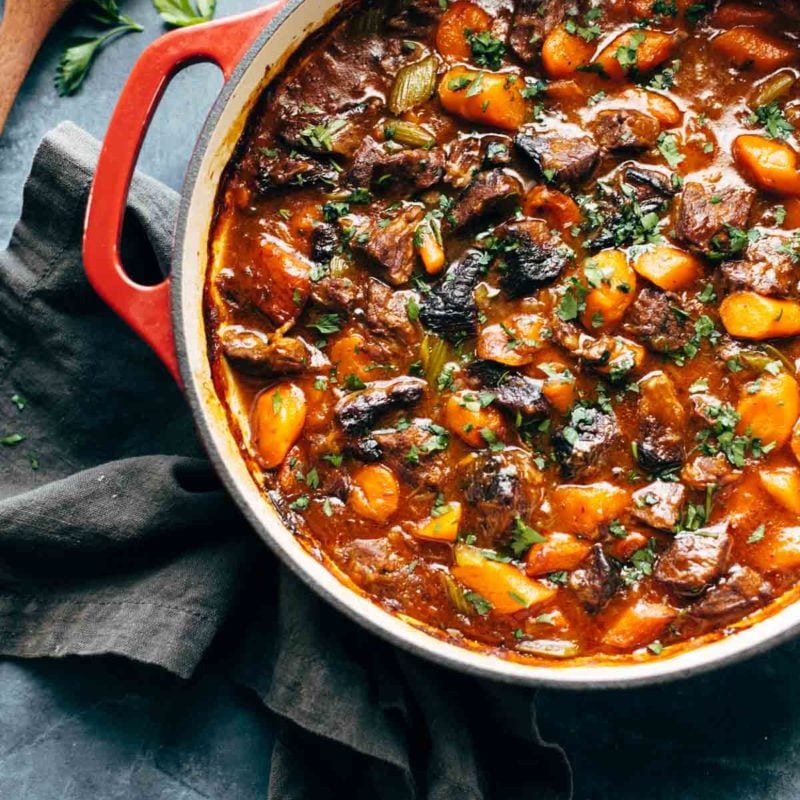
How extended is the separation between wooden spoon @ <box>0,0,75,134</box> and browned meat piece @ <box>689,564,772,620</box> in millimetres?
3285

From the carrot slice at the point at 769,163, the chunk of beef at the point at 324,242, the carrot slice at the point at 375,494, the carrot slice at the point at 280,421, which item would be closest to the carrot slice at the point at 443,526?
the carrot slice at the point at 375,494

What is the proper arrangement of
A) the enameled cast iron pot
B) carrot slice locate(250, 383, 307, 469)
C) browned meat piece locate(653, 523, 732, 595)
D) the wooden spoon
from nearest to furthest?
the enameled cast iron pot → browned meat piece locate(653, 523, 732, 595) → carrot slice locate(250, 383, 307, 469) → the wooden spoon

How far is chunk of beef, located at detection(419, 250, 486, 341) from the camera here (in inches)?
137

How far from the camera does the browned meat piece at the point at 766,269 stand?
3.38m

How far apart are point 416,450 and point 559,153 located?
113cm

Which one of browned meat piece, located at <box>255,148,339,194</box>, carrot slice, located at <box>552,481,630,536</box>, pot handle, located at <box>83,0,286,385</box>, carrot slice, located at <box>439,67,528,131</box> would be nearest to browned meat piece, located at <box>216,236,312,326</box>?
browned meat piece, located at <box>255,148,339,194</box>

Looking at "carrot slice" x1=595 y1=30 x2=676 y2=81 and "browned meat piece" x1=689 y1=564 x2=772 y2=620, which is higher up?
"carrot slice" x1=595 y1=30 x2=676 y2=81

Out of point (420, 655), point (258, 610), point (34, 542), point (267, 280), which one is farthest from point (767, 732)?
point (34, 542)

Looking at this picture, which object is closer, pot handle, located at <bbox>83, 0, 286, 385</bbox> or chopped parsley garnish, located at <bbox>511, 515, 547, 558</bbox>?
pot handle, located at <bbox>83, 0, 286, 385</bbox>

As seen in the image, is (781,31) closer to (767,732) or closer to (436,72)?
(436,72)

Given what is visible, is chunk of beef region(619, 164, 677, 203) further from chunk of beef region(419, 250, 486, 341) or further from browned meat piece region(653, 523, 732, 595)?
browned meat piece region(653, 523, 732, 595)

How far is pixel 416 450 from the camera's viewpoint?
11.5ft

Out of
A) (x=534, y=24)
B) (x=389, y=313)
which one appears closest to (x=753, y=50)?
(x=534, y=24)

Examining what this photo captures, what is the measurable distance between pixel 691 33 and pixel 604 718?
256 cm
